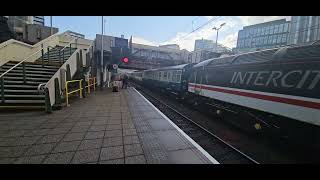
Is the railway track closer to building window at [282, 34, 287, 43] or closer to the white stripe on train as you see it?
the white stripe on train

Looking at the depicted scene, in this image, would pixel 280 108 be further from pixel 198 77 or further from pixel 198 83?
pixel 198 77

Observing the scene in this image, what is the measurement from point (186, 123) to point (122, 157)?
5.51 meters

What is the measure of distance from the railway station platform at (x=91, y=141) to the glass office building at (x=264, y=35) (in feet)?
150

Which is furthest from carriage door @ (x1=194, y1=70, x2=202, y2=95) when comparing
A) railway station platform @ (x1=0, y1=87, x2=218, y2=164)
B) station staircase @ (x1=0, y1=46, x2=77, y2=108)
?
station staircase @ (x1=0, y1=46, x2=77, y2=108)

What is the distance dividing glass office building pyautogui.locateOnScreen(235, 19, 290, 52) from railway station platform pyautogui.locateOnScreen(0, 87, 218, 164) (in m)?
45.8

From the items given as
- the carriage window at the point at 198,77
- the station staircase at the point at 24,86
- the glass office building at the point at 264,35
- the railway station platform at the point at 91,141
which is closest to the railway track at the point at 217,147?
the railway station platform at the point at 91,141

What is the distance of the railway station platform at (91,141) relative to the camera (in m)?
4.52

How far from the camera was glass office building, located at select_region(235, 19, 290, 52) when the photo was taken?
50031 mm

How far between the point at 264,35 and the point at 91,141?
2314 inches

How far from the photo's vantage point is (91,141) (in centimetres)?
554

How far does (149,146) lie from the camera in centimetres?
533
